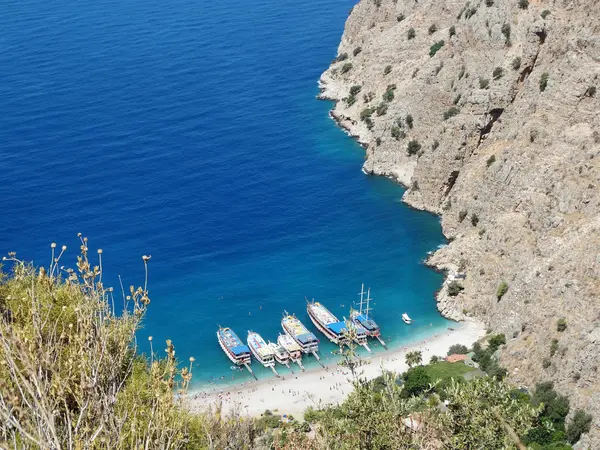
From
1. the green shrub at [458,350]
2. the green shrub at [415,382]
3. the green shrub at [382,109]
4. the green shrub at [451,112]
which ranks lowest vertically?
the green shrub at [415,382]

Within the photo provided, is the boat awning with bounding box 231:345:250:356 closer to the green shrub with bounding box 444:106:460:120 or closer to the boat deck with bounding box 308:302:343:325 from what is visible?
the boat deck with bounding box 308:302:343:325

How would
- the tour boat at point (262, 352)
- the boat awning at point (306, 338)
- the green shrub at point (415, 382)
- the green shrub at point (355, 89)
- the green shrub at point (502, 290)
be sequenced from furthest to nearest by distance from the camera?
the green shrub at point (355, 89) → the boat awning at point (306, 338) → the tour boat at point (262, 352) → the green shrub at point (502, 290) → the green shrub at point (415, 382)

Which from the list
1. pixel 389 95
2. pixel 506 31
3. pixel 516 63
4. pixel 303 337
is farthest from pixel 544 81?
pixel 303 337

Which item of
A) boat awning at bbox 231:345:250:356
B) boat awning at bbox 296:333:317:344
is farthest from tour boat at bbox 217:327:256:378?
boat awning at bbox 296:333:317:344

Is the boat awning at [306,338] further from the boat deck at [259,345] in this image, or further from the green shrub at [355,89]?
the green shrub at [355,89]

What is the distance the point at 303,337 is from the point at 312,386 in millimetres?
5777

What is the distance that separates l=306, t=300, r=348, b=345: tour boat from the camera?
8275 cm

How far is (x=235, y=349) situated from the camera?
81.1 meters

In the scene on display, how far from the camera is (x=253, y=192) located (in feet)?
362

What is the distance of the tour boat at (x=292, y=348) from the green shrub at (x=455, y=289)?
1629 centimetres

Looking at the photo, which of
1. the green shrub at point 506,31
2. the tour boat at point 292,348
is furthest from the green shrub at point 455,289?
the green shrub at point 506,31

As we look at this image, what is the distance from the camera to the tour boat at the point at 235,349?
80.9 meters

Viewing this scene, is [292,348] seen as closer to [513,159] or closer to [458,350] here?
[458,350]

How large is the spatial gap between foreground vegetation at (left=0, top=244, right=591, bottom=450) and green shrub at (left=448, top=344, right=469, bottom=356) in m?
29.8
